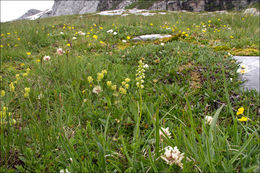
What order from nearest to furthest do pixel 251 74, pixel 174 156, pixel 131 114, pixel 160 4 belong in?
pixel 174 156
pixel 131 114
pixel 251 74
pixel 160 4

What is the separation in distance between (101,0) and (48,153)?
81111 millimetres

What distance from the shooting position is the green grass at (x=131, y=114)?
117 cm

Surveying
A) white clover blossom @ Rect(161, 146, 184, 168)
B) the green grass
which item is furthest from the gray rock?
white clover blossom @ Rect(161, 146, 184, 168)

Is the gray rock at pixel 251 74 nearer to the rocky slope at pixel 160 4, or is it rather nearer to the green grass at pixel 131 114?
the green grass at pixel 131 114

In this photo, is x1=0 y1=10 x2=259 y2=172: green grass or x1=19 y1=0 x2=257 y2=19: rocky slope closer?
x1=0 y1=10 x2=259 y2=172: green grass

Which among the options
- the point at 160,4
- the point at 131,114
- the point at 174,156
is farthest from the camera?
the point at 160,4

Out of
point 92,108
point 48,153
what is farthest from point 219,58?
point 48,153

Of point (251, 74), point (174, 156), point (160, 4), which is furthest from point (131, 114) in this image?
point (160, 4)

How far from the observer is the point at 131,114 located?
2.03 meters

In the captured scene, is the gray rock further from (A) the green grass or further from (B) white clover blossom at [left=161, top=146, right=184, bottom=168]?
(B) white clover blossom at [left=161, top=146, right=184, bottom=168]

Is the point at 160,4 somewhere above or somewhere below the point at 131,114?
above

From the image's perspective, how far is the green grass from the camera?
1.17 m

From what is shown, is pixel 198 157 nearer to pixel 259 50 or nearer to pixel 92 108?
pixel 92 108

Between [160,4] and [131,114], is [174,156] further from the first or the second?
[160,4]
